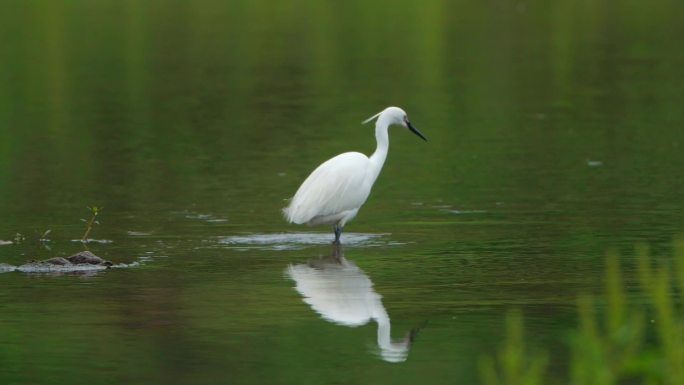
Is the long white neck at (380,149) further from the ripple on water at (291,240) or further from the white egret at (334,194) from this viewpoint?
the ripple on water at (291,240)

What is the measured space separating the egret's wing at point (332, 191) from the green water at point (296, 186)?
0.28m

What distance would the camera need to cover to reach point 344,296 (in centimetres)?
1019

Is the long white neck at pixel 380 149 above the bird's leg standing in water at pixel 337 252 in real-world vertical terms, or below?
above

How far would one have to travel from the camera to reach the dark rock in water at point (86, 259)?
1127cm

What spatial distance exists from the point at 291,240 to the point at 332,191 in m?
0.58

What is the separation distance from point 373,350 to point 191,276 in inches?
104

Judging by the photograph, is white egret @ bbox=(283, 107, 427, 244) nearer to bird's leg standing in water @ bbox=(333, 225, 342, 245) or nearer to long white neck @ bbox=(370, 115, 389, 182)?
bird's leg standing in water @ bbox=(333, 225, 342, 245)

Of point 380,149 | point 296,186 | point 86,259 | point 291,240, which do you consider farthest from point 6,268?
point 296,186

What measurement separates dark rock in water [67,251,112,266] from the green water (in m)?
0.28

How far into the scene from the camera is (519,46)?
111ft

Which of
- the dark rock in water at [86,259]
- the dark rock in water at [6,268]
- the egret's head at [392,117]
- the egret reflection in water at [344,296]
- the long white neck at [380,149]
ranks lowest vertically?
the egret reflection in water at [344,296]

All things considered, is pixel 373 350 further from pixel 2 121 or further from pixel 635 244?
pixel 2 121

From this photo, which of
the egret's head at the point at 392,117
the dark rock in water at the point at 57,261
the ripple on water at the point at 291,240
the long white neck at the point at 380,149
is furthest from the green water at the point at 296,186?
the egret's head at the point at 392,117

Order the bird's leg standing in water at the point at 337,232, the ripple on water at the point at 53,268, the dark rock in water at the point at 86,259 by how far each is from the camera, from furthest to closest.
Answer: the bird's leg standing in water at the point at 337,232
the dark rock in water at the point at 86,259
the ripple on water at the point at 53,268
